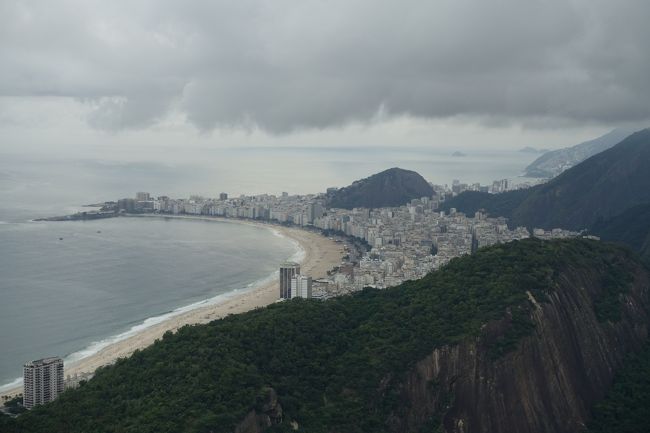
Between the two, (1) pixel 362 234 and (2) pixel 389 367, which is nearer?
(2) pixel 389 367

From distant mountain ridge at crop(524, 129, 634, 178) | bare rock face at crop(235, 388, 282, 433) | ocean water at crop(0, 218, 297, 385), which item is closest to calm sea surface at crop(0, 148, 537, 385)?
ocean water at crop(0, 218, 297, 385)

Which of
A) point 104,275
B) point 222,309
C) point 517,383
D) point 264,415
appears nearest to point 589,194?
point 222,309

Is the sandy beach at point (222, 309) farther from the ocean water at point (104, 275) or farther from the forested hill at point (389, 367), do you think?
the forested hill at point (389, 367)

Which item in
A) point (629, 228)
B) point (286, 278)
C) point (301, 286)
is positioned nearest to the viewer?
point (301, 286)

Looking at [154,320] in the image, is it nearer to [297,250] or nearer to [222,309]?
[222,309]

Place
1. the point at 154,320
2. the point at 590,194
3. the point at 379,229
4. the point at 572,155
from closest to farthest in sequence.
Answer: the point at 154,320, the point at 379,229, the point at 590,194, the point at 572,155

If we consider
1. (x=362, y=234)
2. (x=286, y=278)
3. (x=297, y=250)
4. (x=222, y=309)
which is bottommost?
(x=222, y=309)

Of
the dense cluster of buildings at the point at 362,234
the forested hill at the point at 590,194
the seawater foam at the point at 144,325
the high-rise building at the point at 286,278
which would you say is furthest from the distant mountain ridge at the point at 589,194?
the seawater foam at the point at 144,325

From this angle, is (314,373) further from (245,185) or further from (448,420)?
(245,185)
